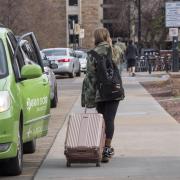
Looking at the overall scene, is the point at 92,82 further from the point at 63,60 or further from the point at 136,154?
the point at 63,60

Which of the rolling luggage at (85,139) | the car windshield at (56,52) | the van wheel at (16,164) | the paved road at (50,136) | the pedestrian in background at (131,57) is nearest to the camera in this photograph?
the van wheel at (16,164)

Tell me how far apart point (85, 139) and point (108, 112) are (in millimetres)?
620

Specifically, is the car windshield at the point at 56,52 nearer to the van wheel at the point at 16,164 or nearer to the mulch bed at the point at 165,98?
the mulch bed at the point at 165,98

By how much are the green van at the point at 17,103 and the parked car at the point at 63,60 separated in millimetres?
23320

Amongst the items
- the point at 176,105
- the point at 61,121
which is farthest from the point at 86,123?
the point at 176,105

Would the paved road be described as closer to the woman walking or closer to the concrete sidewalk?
the concrete sidewalk

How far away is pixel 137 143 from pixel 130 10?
191 ft

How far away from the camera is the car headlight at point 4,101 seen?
26.3 ft

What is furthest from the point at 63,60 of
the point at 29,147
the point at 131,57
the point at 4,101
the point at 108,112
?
the point at 4,101

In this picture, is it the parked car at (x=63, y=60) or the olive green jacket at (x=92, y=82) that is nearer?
the olive green jacket at (x=92, y=82)

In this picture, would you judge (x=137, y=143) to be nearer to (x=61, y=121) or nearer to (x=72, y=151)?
(x=72, y=151)

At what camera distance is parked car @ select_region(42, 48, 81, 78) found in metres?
33.4

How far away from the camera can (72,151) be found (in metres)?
9.06

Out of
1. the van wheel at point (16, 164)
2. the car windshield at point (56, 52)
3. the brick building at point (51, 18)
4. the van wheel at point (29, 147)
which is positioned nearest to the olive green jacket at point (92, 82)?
the van wheel at point (16, 164)
